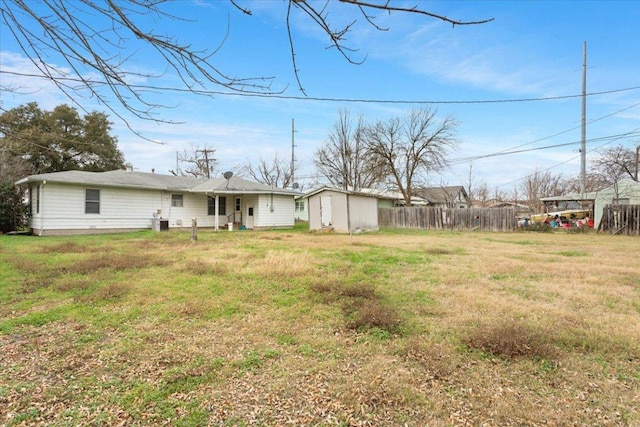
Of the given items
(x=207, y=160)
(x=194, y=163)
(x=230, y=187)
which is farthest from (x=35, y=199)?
(x=194, y=163)

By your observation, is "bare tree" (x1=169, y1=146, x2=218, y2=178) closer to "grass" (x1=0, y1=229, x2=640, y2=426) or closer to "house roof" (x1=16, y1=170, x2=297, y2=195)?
"house roof" (x1=16, y1=170, x2=297, y2=195)

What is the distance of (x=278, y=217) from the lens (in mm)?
19000

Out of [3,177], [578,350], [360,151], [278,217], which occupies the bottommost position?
[578,350]

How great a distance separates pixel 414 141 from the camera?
84.0 feet

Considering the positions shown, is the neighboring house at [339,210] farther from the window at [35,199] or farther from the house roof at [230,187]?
the window at [35,199]

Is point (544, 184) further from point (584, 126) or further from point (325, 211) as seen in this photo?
point (325, 211)

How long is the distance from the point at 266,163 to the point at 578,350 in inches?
1476

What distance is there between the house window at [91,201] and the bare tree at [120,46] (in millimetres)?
14206

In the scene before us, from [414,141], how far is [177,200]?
18.1 m

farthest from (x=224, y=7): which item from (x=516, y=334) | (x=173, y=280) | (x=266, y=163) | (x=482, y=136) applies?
(x=266, y=163)

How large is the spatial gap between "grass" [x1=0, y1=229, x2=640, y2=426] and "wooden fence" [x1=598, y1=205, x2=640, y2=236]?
40.5 ft

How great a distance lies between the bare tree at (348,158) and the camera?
90.6 ft

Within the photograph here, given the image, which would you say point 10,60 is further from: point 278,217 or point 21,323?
point 278,217

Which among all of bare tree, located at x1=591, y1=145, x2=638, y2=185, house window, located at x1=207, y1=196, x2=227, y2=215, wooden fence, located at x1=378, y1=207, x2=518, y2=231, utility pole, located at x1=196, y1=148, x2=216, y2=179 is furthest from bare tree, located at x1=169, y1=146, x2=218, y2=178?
bare tree, located at x1=591, y1=145, x2=638, y2=185
